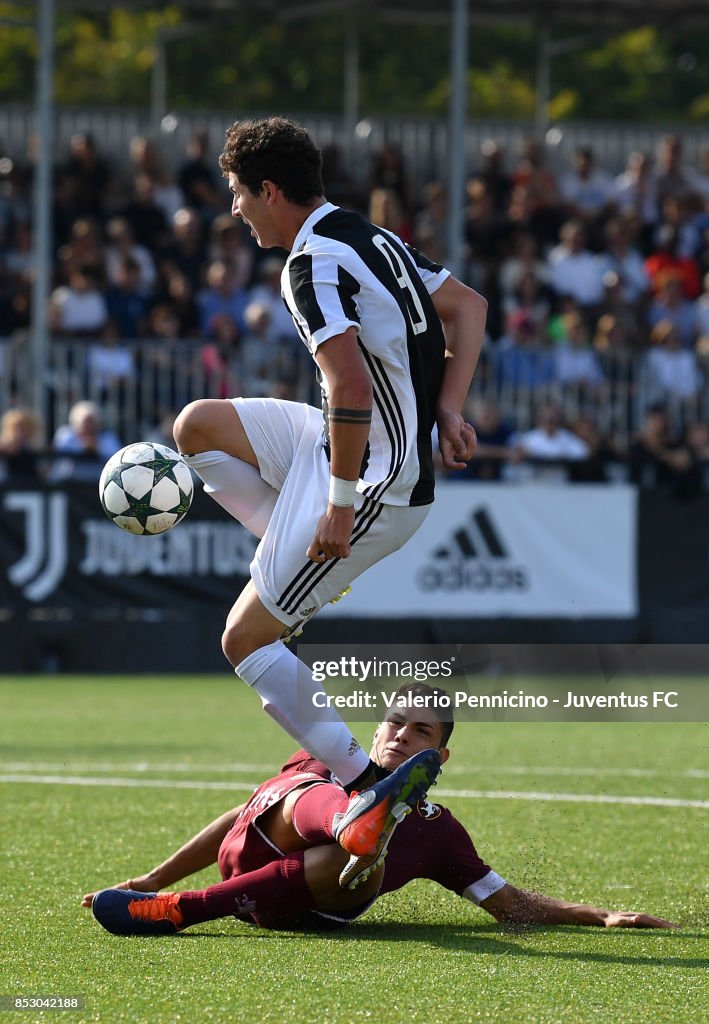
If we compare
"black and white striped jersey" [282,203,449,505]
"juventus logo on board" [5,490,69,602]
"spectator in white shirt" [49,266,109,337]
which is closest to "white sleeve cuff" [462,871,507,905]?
"black and white striped jersey" [282,203,449,505]

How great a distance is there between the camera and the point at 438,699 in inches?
201

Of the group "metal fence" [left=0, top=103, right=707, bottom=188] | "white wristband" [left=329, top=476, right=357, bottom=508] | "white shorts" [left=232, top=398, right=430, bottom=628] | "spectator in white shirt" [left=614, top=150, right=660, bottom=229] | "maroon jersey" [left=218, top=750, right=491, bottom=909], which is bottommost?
"maroon jersey" [left=218, top=750, right=491, bottom=909]

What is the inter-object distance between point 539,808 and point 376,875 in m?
2.41

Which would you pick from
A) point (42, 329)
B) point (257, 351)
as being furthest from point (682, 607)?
point (42, 329)

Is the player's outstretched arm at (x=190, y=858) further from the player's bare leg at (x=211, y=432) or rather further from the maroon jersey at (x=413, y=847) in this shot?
the player's bare leg at (x=211, y=432)

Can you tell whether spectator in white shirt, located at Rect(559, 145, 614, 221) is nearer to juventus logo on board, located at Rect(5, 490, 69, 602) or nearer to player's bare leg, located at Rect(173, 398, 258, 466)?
juventus logo on board, located at Rect(5, 490, 69, 602)

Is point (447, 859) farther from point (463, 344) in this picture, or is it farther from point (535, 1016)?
point (463, 344)

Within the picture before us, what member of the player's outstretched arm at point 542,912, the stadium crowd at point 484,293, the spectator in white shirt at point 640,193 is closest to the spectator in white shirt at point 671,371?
the stadium crowd at point 484,293

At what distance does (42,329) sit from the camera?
49.1ft

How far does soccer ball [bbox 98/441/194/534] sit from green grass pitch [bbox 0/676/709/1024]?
1.24m

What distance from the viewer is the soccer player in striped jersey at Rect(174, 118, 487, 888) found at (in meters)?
4.76

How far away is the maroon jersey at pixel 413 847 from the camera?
197 inches

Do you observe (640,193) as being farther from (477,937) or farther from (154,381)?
(477,937)

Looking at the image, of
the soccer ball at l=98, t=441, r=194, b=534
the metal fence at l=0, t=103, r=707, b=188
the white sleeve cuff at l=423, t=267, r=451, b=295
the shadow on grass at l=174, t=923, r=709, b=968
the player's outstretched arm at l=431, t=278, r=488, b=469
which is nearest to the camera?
the shadow on grass at l=174, t=923, r=709, b=968
